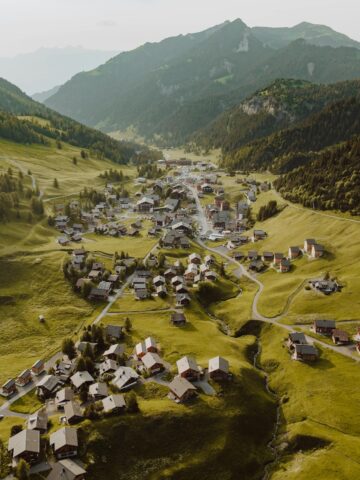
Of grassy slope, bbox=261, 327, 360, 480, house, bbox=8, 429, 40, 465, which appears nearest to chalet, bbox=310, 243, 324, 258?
grassy slope, bbox=261, 327, 360, 480

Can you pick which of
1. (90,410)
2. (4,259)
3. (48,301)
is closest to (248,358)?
(90,410)

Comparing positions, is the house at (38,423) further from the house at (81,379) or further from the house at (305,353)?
the house at (305,353)

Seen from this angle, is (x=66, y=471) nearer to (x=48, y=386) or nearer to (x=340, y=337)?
(x=48, y=386)

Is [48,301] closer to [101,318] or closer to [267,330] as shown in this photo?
[101,318]

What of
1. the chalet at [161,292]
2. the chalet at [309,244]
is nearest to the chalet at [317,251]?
the chalet at [309,244]

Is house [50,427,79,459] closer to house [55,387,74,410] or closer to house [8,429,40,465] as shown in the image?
house [8,429,40,465]

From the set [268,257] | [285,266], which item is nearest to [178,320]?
[285,266]
